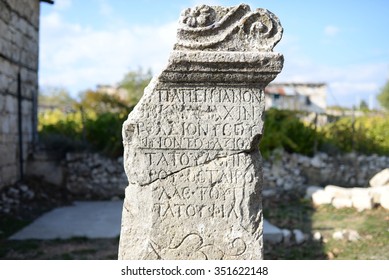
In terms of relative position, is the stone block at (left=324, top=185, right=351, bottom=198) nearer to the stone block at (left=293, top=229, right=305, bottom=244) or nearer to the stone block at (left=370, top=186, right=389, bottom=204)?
the stone block at (left=370, top=186, right=389, bottom=204)

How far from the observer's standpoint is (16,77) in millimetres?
8266

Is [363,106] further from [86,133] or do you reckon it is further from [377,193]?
[86,133]

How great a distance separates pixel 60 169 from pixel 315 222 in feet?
16.3

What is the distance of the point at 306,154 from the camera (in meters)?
10.2

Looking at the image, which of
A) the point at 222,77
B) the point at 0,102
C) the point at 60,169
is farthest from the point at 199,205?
the point at 60,169

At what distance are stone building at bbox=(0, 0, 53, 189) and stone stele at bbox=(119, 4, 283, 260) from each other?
4881mm

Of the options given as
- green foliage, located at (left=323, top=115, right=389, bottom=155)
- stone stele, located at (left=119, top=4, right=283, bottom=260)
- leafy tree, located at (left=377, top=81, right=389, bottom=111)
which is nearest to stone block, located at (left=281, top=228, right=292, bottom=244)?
stone stele, located at (left=119, top=4, right=283, bottom=260)

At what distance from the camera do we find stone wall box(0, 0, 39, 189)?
301 inches

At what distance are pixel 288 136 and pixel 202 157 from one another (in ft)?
22.7

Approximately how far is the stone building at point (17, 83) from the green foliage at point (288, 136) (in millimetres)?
4654

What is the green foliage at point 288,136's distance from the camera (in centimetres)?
978

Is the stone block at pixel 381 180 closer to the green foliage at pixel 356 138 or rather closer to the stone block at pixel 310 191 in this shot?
the stone block at pixel 310 191

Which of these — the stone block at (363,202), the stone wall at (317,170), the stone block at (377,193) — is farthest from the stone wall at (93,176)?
the stone block at (377,193)

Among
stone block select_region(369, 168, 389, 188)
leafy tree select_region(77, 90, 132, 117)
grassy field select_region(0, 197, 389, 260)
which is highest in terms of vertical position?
leafy tree select_region(77, 90, 132, 117)
